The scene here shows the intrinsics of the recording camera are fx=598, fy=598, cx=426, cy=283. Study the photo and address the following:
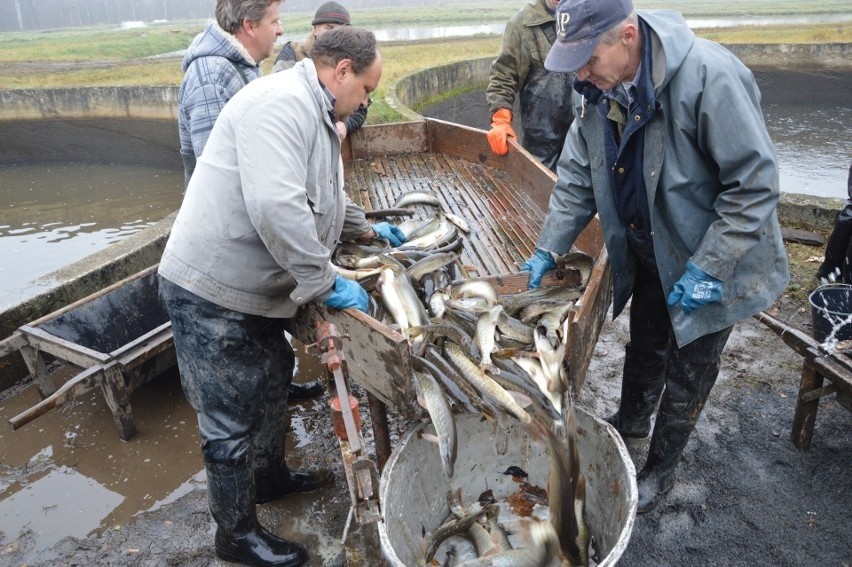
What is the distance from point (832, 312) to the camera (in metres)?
3.99

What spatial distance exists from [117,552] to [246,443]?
1066 millimetres

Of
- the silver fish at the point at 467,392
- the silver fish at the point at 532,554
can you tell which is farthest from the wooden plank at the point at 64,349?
the silver fish at the point at 532,554

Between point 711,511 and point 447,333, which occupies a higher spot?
point 447,333

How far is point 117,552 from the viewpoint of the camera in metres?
3.23

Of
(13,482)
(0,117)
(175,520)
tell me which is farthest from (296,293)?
(0,117)

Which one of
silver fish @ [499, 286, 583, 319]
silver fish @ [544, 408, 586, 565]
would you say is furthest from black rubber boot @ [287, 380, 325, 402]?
silver fish @ [544, 408, 586, 565]

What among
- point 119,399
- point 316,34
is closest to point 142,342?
point 119,399

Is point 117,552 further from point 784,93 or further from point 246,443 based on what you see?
point 784,93

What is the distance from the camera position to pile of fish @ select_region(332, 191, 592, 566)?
260 centimetres

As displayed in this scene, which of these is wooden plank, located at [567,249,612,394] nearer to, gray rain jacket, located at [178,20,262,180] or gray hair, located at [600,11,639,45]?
gray hair, located at [600,11,639,45]

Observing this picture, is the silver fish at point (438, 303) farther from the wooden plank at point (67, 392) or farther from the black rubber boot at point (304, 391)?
the wooden plank at point (67, 392)

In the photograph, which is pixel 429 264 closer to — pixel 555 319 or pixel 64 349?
pixel 555 319

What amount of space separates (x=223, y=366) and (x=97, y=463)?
1.73 metres

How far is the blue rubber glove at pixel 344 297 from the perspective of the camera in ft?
9.11
